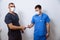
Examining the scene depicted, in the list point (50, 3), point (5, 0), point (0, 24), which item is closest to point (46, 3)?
point (50, 3)

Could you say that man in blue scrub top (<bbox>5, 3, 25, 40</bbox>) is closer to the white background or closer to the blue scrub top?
the blue scrub top

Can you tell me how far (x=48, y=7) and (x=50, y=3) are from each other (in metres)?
0.11

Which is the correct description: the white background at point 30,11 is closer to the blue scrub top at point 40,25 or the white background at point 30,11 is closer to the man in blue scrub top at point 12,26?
the blue scrub top at point 40,25

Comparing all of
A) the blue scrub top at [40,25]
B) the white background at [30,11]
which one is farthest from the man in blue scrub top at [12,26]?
the white background at [30,11]

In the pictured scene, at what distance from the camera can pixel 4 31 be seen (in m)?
3.46

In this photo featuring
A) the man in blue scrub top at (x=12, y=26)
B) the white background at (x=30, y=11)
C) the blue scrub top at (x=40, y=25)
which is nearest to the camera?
the man in blue scrub top at (x=12, y=26)

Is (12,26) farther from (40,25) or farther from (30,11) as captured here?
(30,11)

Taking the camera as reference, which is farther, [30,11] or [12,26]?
[30,11]

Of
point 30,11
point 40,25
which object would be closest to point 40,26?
point 40,25

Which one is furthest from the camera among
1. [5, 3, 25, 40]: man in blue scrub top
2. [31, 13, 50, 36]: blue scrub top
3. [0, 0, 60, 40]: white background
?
[0, 0, 60, 40]: white background

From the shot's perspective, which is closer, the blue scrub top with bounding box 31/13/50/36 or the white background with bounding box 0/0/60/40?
the blue scrub top with bounding box 31/13/50/36

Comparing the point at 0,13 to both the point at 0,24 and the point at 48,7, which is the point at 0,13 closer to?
the point at 0,24

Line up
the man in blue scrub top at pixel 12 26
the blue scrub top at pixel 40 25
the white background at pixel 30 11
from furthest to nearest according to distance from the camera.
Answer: the white background at pixel 30 11
the blue scrub top at pixel 40 25
the man in blue scrub top at pixel 12 26

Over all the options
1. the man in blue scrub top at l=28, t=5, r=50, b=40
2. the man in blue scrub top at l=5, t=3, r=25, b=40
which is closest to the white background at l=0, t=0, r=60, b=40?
the man in blue scrub top at l=28, t=5, r=50, b=40
